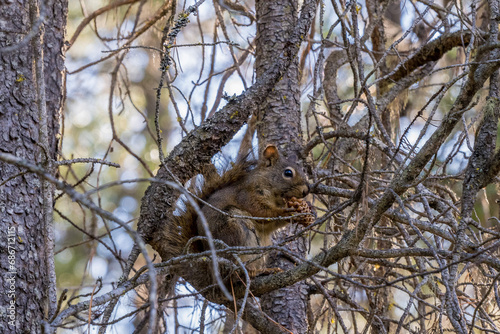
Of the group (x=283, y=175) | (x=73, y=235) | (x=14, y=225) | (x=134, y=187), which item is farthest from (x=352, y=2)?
(x=134, y=187)

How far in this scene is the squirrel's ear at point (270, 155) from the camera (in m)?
2.99

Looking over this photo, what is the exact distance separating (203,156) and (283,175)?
0.83 metres

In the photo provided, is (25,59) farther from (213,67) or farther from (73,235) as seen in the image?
(73,235)

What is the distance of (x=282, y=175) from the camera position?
321 cm

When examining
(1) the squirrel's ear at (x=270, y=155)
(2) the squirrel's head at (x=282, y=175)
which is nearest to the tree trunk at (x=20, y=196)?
(1) the squirrel's ear at (x=270, y=155)

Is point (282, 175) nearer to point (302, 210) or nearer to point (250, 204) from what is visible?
point (250, 204)

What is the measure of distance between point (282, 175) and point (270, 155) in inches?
7.1

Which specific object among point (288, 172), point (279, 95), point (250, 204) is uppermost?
point (279, 95)

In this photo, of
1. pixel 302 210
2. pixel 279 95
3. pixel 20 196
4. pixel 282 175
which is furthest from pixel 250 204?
pixel 20 196

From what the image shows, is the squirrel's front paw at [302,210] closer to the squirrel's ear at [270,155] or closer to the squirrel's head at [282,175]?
the squirrel's head at [282,175]

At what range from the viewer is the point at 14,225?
1857 millimetres

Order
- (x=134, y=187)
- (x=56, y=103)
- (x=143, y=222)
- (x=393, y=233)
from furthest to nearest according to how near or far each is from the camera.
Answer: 1. (x=134, y=187)
2. (x=393, y=233)
3. (x=143, y=222)
4. (x=56, y=103)

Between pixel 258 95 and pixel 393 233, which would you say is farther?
pixel 393 233

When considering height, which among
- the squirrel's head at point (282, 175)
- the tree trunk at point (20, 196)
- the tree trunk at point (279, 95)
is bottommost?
the tree trunk at point (20, 196)
